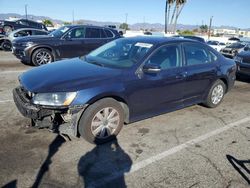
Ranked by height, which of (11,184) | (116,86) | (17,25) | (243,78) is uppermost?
(17,25)

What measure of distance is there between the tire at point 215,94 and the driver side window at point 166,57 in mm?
1324

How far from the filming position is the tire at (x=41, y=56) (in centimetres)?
964

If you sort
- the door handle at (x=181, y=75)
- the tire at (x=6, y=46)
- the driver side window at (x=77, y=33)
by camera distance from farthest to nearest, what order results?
the tire at (x=6, y=46), the driver side window at (x=77, y=33), the door handle at (x=181, y=75)

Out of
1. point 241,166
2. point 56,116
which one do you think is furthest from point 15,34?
point 241,166

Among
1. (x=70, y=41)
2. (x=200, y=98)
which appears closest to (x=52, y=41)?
(x=70, y=41)

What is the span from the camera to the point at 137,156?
11.9ft

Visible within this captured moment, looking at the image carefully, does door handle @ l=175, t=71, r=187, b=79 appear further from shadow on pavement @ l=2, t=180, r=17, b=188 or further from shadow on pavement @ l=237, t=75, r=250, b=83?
shadow on pavement @ l=237, t=75, r=250, b=83

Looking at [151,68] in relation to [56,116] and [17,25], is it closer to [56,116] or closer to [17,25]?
[56,116]

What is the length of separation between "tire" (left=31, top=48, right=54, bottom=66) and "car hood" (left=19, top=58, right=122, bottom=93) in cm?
555

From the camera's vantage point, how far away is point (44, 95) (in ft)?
11.7

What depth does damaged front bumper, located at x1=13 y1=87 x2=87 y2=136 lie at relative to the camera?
11.8 ft

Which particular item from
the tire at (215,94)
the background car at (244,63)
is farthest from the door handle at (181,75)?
the background car at (244,63)

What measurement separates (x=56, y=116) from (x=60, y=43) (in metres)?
6.85

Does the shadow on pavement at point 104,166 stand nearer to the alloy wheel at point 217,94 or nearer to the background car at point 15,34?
the alloy wheel at point 217,94
